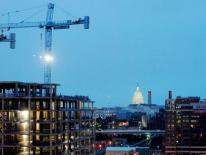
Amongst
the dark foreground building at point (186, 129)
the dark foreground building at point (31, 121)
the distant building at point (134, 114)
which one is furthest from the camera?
the distant building at point (134, 114)

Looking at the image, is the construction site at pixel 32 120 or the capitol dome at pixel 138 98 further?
the capitol dome at pixel 138 98

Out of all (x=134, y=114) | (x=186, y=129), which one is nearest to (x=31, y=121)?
(x=186, y=129)

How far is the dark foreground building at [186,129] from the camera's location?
5272 cm

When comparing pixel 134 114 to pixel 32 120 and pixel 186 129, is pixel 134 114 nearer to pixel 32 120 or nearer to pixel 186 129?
pixel 186 129

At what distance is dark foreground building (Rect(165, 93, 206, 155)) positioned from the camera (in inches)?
2076

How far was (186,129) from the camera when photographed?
54438 millimetres

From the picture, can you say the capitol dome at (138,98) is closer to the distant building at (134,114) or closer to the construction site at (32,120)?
the distant building at (134,114)

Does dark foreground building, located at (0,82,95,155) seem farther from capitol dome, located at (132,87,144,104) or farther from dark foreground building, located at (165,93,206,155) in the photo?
capitol dome, located at (132,87,144,104)

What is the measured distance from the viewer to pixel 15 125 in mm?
23906

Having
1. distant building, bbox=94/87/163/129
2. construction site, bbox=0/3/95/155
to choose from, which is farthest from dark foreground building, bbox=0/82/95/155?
distant building, bbox=94/87/163/129

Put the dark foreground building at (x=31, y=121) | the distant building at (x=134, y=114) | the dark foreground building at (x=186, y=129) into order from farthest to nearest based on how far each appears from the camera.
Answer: the distant building at (x=134, y=114)
the dark foreground building at (x=186, y=129)
the dark foreground building at (x=31, y=121)

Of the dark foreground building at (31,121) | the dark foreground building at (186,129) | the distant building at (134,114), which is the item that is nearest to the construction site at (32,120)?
the dark foreground building at (31,121)

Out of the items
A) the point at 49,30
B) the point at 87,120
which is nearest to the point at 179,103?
the point at 49,30

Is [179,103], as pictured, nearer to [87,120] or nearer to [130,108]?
[87,120]
